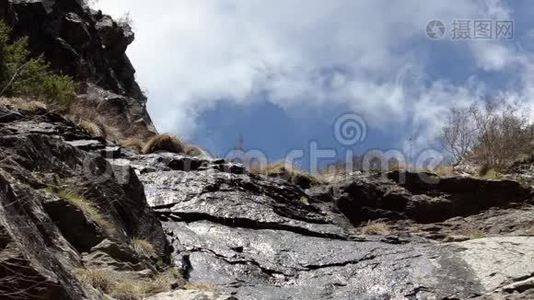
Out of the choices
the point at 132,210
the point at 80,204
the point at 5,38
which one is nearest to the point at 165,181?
the point at 132,210

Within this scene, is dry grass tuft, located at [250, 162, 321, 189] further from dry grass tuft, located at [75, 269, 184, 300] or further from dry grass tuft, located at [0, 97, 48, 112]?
dry grass tuft, located at [75, 269, 184, 300]

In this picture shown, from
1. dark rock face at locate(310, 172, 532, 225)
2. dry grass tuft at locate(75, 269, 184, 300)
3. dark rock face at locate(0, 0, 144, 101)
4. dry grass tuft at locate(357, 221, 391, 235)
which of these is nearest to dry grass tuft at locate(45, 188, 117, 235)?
dry grass tuft at locate(75, 269, 184, 300)

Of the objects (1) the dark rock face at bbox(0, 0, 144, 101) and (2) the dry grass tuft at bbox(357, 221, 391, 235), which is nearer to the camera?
(2) the dry grass tuft at bbox(357, 221, 391, 235)

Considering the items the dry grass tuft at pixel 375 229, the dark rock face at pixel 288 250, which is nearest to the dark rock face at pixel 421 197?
the dry grass tuft at pixel 375 229

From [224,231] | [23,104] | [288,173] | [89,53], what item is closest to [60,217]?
[224,231]

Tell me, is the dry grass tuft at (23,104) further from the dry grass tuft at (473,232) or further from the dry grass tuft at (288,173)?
the dry grass tuft at (473,232)

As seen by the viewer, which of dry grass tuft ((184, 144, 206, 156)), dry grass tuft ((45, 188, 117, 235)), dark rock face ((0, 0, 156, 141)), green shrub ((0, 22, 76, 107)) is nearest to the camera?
dry grass tuft ((45, 188, 117, 235))

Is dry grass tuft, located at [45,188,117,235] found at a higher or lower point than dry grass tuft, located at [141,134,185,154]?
lower

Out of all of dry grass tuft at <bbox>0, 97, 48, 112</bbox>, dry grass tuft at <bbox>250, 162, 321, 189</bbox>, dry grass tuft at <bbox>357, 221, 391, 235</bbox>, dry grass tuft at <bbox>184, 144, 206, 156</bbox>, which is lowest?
dry grass tuft at <bbox>357, 221, 391, 235</bbox>

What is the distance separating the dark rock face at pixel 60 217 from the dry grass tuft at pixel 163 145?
15.3 ft

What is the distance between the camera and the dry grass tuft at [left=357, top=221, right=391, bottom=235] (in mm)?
11812

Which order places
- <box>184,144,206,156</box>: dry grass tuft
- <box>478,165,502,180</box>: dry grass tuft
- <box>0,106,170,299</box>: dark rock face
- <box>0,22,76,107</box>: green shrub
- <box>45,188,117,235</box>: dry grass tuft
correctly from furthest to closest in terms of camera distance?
<box>478,165,502,180</box>: dry grass tuft → <box>184,144,206,156</box>: dry grass tuft → <box>0,22,76,107</box>: green shrub → <box>45,188,117,235</box>: dry grass tuft → <box>0,106,170,299</box>: dark rock face

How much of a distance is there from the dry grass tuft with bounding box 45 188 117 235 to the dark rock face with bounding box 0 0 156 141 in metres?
7.90

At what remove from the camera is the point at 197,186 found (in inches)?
443
